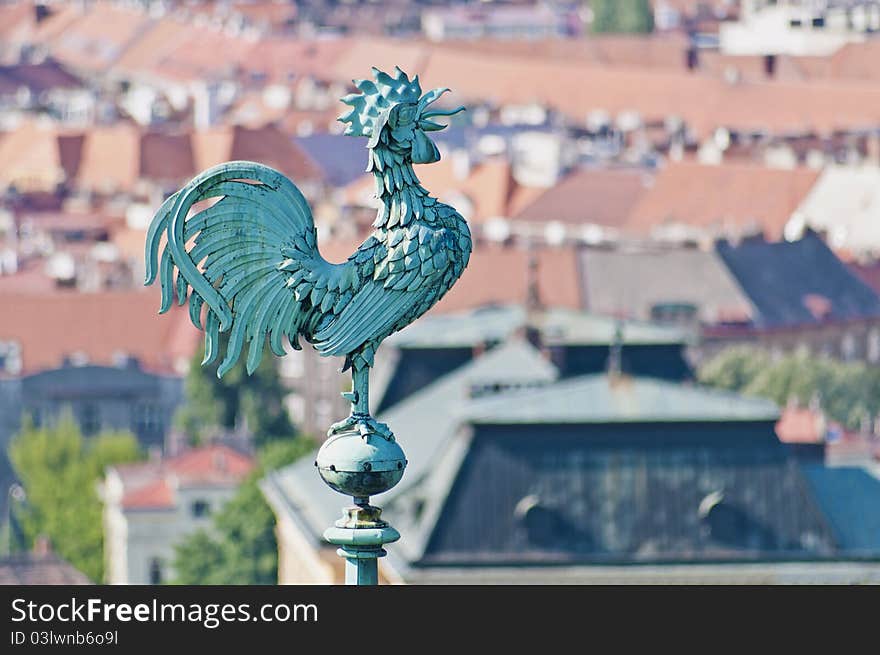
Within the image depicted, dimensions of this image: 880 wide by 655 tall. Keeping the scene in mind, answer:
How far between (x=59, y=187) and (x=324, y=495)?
113 m

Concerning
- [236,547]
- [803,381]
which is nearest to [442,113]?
[236,547]

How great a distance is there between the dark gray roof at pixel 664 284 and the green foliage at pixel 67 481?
1673 cm

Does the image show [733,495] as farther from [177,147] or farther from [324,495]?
[177,147]

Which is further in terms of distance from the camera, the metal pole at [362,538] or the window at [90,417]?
the window at [90,417]

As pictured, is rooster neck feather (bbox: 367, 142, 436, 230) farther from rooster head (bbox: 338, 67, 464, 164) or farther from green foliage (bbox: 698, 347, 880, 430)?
green foliage (bbox: 698, 347, 880, 430)

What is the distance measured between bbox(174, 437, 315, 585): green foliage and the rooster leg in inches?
2150

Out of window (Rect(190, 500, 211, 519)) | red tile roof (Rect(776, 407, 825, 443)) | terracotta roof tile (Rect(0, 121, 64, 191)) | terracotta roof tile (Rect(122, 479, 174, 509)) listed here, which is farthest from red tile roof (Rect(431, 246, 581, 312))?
terracotta roof tile (Rect(0, 121, 64, 191))

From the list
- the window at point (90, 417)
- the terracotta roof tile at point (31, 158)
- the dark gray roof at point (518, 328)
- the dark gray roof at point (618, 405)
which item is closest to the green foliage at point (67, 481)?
the window at point (90, 417)

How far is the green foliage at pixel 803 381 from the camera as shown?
94.8 meters

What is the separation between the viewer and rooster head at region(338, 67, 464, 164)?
40.0 ft

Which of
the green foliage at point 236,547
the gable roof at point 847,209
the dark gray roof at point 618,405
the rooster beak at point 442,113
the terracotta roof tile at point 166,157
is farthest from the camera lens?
the terracotta roof tile at point 166,157

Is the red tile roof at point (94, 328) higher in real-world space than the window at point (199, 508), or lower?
higher

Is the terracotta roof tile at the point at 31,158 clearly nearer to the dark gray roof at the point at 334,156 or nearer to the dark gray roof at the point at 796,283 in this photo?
the dark gray roof at the point at 334,156
